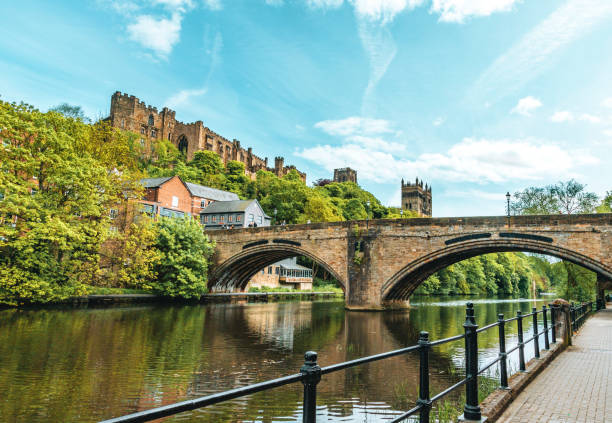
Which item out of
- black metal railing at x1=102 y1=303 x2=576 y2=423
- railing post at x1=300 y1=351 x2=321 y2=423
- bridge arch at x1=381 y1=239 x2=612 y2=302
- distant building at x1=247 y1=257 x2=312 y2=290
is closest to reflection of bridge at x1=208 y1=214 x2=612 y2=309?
bridge arch at x1=381 y1=239 x2=612 y2=302

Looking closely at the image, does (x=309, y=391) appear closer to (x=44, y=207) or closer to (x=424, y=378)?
(x=424, y=378)

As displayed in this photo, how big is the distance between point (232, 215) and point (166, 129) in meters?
36.9

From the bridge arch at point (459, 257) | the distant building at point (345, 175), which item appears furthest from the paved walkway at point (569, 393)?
the distant building at point (345, 175)

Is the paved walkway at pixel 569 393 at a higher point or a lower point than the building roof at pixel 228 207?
lower

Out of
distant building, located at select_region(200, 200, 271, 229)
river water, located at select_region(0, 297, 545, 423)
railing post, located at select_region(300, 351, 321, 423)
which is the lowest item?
river water, located at select_region(0, 297, 545, 423)

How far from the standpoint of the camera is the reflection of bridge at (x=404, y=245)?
1997 cm

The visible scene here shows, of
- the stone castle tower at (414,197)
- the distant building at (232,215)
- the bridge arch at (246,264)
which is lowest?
the bridge arch at (246,264)

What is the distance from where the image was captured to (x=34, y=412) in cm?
589

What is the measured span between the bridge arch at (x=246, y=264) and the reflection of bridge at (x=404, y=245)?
9 cm

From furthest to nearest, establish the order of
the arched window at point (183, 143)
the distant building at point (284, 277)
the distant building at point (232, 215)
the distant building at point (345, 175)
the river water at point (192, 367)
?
1. the distant building at point (345, 175)
2. the arched window at point (183, 143)
3. the distant building at point (232, 215)
4. the distant building at point (284, 277)
5. the river water at point (192, 367)

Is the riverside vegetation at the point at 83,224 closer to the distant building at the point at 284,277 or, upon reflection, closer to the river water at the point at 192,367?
the river water at the point at 192,367

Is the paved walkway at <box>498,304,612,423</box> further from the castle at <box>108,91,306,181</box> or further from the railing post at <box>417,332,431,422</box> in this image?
the castle at <box>108,91,306,181</box>

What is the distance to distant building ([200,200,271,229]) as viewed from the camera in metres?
44.9

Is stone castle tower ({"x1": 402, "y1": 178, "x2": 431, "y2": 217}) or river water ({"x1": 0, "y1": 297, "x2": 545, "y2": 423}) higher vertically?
stone castle tower ({"x1": 402, "y1": 178, "x2": 431, "y2": 217})
